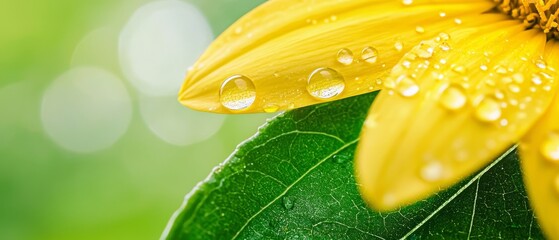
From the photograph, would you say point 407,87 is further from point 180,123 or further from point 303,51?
point 180,123

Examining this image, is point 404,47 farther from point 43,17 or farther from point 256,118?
point 43,17

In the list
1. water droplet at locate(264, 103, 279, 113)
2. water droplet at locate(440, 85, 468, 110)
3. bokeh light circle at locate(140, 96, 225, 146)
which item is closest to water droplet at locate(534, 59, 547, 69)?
water droplet at locate(440, 85, 468, 110)

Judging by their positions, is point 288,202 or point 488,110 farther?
point 288,202

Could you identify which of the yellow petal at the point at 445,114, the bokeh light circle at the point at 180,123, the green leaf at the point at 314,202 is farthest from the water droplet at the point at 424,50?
the bokeh light circle at the point at 180,123

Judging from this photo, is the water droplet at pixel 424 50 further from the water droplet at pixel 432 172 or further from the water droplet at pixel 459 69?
the water droplet at pixel 432 172

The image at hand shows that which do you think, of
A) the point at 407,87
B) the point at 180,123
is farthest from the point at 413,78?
the point at 180,123

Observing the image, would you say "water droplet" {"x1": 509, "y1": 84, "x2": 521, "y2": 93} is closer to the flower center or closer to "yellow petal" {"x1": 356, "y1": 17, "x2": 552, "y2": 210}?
"yellow petal" {"x1": 356, "y1": 17, "x2": 552, "y2": 210}
